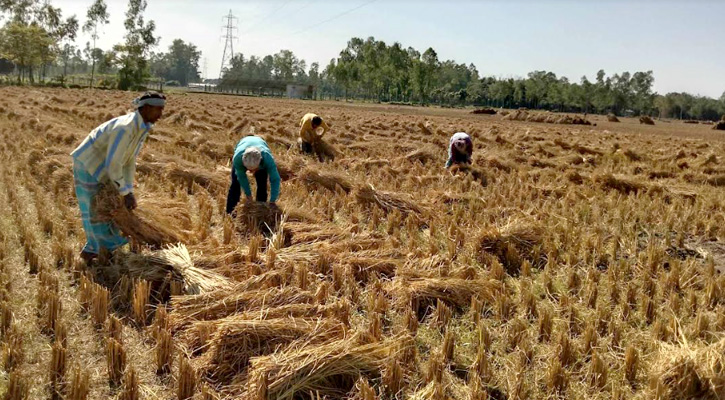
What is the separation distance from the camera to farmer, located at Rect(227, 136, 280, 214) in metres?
4.41

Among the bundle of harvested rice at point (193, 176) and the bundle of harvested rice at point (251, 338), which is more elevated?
the bundle of harvested rice at point (193, 176)

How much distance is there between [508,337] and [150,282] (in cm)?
229

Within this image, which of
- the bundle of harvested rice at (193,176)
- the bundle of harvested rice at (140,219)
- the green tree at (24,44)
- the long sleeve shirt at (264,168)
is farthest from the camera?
the green tree at (24,44)

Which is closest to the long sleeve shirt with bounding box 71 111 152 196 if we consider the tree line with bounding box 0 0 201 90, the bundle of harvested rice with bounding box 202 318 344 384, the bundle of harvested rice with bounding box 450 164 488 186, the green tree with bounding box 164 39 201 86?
the bundle of harvested rice with bounding box 202 318 344 384

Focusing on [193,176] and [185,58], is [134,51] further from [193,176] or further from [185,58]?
[185,58]

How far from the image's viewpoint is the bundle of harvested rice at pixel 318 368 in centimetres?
223

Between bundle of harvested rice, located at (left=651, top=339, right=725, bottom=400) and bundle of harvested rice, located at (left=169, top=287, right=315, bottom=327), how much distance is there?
191 cm

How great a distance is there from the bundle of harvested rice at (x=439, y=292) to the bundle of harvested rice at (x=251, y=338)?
0.71 meters

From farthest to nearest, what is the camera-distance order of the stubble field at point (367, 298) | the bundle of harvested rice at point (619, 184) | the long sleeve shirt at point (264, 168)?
1. the bundle of harvested rice at point (619, 184)
2. the long sleeve shirt at point (264, 168)
3. the stubble field at point (367, 298)

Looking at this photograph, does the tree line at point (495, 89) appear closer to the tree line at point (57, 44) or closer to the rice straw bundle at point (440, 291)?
the tree line at point (57, 44)

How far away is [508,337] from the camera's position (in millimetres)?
2854

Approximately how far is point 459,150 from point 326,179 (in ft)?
8.38

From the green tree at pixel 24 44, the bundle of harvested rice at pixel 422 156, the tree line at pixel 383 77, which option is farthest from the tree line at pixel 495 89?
the bundle of harvested rice at pixel 422 156

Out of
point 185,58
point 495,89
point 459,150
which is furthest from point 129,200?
point 185,58
